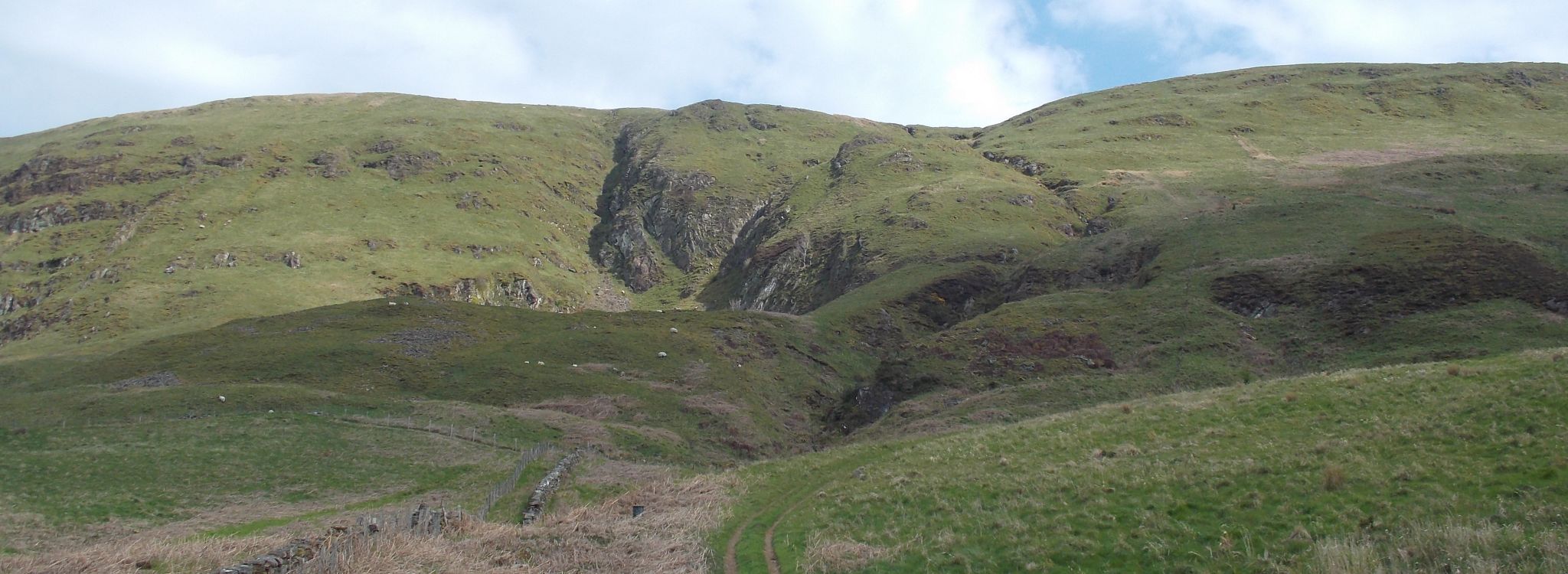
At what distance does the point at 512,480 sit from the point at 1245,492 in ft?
99.1

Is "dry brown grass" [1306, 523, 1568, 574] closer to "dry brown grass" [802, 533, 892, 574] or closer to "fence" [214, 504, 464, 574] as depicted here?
"dry brown grass" [802, 533, 892, 574]

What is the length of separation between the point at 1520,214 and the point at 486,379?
9728cm

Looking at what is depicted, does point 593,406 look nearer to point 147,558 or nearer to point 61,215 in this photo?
point 147,558

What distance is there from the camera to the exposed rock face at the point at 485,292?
131625 millimetres

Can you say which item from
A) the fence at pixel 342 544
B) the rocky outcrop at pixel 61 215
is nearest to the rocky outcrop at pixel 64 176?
the rocky outcrop at pixel 61 215

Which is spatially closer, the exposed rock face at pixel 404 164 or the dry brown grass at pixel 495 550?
the dry brown grass at pixel 495 550

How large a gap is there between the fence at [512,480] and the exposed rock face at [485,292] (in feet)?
281

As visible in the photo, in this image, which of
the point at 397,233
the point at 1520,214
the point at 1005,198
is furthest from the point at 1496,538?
the point at 397,233

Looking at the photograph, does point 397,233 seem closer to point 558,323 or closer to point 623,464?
point 558,323

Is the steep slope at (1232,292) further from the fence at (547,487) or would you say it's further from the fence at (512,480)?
the fence at (512,480)

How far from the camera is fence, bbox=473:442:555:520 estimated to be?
107ft

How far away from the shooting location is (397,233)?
152875 mm

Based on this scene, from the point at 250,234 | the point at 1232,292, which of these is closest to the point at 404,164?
the point at 250,234

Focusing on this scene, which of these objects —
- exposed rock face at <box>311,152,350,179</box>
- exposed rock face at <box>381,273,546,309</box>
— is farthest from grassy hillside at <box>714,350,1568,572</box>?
exposed rock face at <box>311,152,350,179</box>
